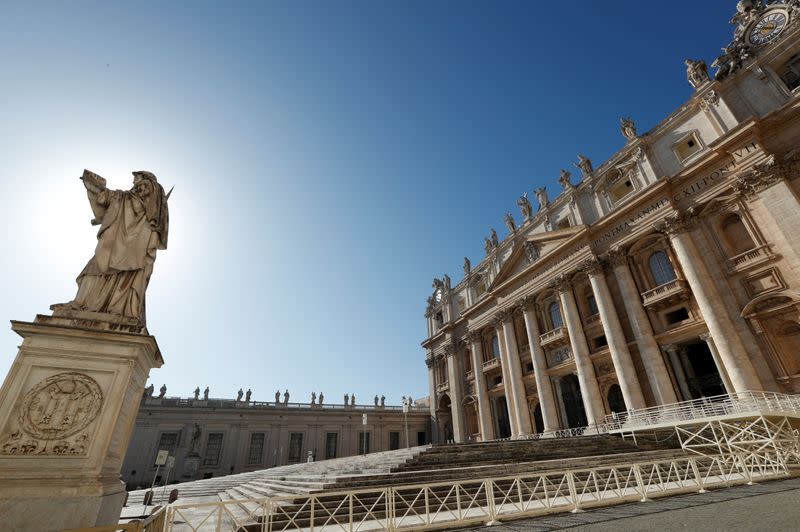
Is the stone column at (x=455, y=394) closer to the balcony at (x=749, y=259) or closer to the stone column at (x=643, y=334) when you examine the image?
the stone column at (x=643, y=334)

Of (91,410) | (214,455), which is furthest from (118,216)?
(214,455)

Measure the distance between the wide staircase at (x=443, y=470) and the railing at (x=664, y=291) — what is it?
287 inches

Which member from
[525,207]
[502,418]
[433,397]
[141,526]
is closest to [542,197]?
[525,207]

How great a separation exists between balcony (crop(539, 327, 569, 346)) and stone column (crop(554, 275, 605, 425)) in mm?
548

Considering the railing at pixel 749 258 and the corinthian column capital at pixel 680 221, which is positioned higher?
the corinthian column capital at pixel 680 221

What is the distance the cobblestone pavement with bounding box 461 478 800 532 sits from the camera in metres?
5.61

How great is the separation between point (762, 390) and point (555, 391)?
1147 cm

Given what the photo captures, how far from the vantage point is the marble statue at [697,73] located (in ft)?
68.1

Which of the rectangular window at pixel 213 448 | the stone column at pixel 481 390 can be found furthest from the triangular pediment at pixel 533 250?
the rectangular window at pixel 213 448

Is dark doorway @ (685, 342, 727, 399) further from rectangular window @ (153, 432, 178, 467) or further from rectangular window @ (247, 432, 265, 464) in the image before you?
rectangular window @ (153, 432, 178, 467)

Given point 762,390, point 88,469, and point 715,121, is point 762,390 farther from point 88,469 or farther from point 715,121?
point 88,469

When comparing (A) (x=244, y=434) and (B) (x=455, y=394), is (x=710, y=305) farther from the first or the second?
(A) (x=244, y=434)

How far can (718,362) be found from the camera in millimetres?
17031

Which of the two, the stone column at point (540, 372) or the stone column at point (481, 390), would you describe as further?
the stone column at point (481, 390)
